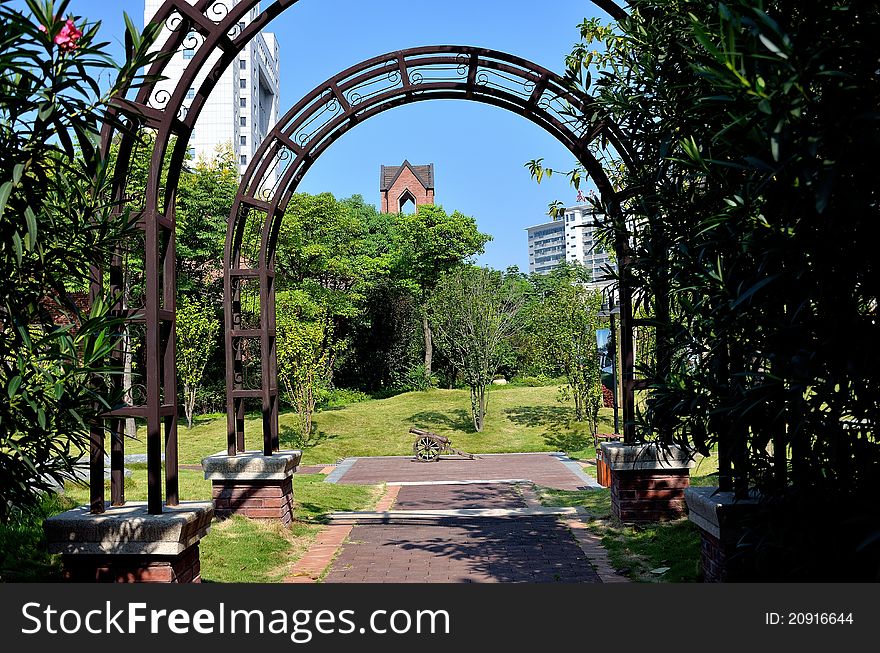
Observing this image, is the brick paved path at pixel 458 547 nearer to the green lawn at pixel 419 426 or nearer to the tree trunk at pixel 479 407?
the green lawn at pixel 419 426

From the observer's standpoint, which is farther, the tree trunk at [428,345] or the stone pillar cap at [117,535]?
the tree trunk at [428,345]

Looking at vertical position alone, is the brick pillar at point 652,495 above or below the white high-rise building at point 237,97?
below

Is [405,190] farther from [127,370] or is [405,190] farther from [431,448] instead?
[127,370]

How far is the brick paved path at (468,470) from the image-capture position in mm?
14999

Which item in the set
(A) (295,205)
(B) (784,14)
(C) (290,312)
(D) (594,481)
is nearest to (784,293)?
(B) (784,14)

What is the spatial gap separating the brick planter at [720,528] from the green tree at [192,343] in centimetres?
1940

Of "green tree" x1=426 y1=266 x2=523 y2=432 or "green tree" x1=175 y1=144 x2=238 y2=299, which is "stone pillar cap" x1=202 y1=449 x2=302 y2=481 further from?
"green tree" x1=175 y1=144 x2=238 y2=299

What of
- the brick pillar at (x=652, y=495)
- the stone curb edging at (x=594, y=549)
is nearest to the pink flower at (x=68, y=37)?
the stone curb edging at (x=594, y=549)

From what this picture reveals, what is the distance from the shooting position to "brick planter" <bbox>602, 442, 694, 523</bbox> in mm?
8438

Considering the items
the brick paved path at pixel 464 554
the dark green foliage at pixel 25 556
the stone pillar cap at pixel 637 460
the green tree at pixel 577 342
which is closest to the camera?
the dark green foliage at pixel 25 556

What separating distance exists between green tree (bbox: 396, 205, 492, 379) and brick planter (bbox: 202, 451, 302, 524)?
26.7 metres

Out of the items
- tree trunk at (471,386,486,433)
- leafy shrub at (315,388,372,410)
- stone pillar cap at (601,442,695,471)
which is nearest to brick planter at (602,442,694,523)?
stone pillar cap at (601,442,695,471)

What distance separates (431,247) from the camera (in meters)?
35.9

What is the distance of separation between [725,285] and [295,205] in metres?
27.5
